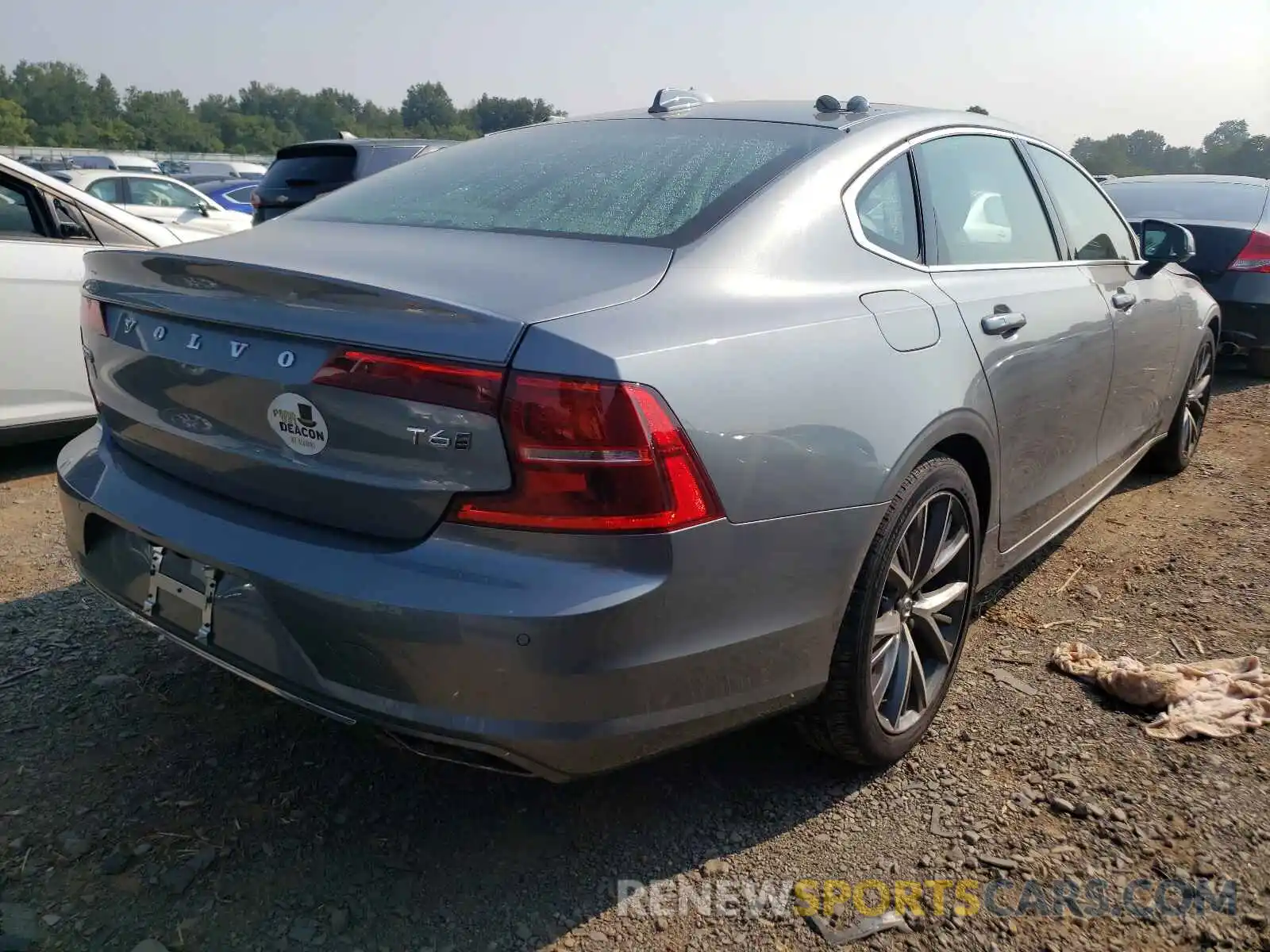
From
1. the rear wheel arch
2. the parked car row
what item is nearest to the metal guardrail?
the parked car row

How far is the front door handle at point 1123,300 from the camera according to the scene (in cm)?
354

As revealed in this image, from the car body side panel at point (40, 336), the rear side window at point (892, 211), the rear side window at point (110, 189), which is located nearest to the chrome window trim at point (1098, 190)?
the rear side window at point (892, 211)

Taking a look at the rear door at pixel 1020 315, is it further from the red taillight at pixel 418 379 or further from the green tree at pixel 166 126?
the green tree at pixel 166 126

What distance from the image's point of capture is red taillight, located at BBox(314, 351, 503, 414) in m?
1.72

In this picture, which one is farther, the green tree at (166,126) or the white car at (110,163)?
the green tree at (166,126)

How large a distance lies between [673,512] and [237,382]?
88 centimetres

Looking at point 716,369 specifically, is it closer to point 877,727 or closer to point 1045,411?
point 877,727

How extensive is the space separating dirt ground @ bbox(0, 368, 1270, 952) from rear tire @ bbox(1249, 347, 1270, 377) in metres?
5.15

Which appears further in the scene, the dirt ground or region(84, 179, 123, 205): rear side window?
region(84, 179, 123, 205): rear side window

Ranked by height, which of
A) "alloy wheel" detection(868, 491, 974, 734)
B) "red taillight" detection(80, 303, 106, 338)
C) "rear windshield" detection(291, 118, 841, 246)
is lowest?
"alloy wheel" detection(868, 491, 974, 734)

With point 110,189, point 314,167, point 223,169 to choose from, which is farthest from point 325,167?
point 223,169

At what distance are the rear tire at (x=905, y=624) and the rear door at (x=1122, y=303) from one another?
1221mm

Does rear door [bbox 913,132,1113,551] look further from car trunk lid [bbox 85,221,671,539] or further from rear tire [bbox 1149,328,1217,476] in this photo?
rear tire [bbox 1149,328,1217,476]

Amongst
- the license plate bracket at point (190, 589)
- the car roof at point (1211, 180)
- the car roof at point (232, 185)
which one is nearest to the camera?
the license plate bracket at point (190, 589)
